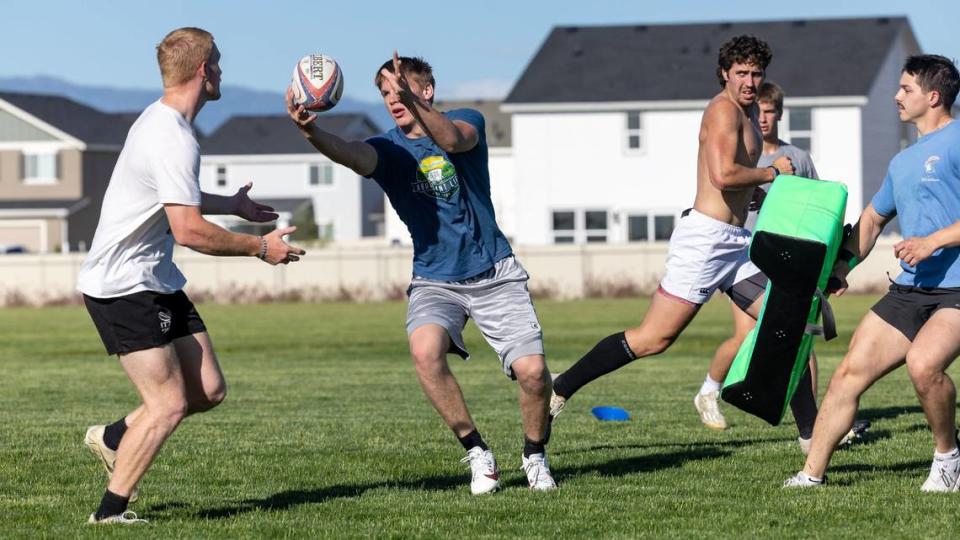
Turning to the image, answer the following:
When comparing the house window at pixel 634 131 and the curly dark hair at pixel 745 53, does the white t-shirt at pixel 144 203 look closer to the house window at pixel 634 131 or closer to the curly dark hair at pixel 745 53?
the curly dark hair at pixel 745 53

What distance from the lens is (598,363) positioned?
32.1 feet

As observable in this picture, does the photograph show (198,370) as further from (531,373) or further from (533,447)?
(533,447)

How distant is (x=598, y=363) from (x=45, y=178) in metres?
69.6

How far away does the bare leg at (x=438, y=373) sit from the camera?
838 centimetres

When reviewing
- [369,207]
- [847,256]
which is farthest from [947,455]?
[369,207]

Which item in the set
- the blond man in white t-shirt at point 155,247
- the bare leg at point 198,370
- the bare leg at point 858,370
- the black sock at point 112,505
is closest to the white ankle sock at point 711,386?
the bare leg at point 858,370

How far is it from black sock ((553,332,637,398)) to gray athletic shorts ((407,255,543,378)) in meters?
1.15

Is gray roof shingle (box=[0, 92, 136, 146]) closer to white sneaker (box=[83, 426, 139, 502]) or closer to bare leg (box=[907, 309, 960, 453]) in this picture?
white sneaker (box=[83, 426, 139, 502])

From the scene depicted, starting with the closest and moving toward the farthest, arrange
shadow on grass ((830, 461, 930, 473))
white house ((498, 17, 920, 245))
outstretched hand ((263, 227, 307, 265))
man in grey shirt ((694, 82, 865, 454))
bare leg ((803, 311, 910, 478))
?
outstretched hand ((263, 227, 307, 265))
bare leg ((803, 311, 910, 478))
shadow on grass ((830, 461, 930, 473))
man in grey shirt ((694, 82, 865, 454))
white house ((498, 17, 920, 245))

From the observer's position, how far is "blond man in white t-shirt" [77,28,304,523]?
6.92 m

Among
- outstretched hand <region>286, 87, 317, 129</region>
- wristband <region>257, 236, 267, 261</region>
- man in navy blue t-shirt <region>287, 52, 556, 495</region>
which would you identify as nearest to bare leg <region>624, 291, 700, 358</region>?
man in navy blue t-shirt <region>287, 52, 556, 495</region>

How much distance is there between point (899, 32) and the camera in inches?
2106

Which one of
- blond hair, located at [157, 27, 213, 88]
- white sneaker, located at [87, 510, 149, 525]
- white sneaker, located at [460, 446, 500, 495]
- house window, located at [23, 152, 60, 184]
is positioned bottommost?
white sneaker, located at [87, 510, 149, 525]

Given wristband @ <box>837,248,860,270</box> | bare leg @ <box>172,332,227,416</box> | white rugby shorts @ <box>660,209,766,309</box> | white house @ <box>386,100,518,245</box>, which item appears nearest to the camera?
bare leg @ <box>172,332,227,416</box>
